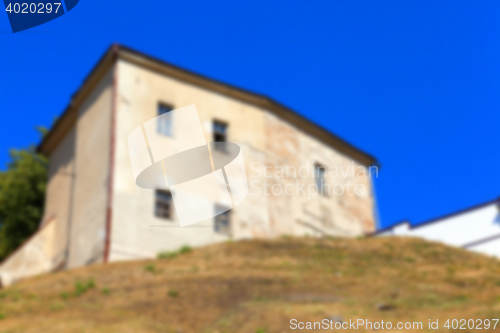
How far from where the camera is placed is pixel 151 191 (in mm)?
22609

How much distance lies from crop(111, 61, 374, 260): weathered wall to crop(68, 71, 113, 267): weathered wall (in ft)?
1.99

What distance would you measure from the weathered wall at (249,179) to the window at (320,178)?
0.29 m

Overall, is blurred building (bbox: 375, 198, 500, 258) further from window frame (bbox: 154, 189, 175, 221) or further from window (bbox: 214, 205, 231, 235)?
window frame (bbox: 154, 189, 175, 221)

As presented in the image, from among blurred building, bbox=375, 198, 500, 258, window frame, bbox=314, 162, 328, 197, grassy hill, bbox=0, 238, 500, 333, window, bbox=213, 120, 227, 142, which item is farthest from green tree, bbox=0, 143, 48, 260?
blurred building, bbox=375, 198, 500, 258

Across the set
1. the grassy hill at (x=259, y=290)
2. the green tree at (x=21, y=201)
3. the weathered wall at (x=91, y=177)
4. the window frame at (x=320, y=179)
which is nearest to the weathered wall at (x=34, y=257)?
the weathered wall at (x=91, y=177)

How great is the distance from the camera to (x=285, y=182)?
27.2 meters

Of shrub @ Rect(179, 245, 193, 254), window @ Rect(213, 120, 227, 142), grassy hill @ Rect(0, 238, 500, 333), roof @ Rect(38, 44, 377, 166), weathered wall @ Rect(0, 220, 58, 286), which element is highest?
roof @ Rect(38, 44, 377, 166)

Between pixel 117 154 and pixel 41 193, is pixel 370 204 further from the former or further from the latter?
pixel 41 193

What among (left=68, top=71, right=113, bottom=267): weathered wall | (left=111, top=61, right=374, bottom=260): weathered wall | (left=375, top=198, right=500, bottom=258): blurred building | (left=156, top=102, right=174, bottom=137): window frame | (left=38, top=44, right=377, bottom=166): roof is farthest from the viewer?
(left=38, top=44, right=377, bottom=166): roof

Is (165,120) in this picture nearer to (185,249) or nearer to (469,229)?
(185,249)

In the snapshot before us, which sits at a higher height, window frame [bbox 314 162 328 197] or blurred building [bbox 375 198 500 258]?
window frame [bbox 314 162 328 197]

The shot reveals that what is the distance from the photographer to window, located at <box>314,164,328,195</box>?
28.7m

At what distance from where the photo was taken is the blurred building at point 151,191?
2219 cm

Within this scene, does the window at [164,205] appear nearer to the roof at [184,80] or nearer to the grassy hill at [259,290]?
the grassy hill at [259,290]
